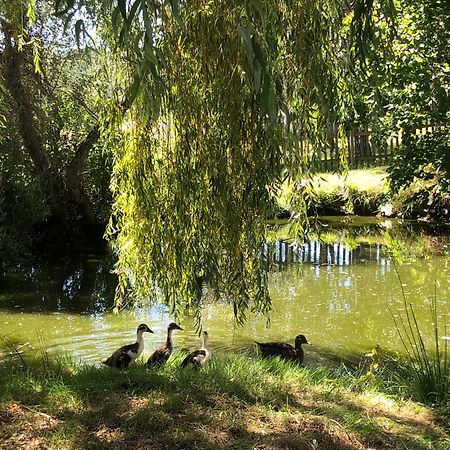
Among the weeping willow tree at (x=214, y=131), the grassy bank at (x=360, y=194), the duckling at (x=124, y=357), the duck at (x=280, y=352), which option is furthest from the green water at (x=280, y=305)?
the grassy bank at (x=360, y=194)

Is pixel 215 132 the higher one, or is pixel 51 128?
pixel 51 128

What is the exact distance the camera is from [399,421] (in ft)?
11.9

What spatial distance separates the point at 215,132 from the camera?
3705mm

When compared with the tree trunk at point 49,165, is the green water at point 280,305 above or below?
below

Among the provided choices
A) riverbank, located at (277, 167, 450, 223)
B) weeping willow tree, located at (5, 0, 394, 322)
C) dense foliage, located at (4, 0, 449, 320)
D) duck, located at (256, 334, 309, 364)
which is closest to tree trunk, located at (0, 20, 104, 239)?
riverbank, located at (277, 167, 450, 223)

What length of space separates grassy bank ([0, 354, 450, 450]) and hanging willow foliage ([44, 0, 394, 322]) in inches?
27.1

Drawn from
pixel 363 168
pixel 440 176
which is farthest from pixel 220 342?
pixel 363 168

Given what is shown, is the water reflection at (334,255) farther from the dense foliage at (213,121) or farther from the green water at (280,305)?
the dense foliage at (213,121)

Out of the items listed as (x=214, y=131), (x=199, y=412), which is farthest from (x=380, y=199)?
(x=199, y=412)

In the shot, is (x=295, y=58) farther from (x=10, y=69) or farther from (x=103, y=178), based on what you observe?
(x=103, y=178)

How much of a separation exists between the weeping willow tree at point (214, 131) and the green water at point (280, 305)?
1.76 ft

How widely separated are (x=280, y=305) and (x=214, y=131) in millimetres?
4967

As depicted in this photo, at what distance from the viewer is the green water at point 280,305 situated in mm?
Answer: 6758

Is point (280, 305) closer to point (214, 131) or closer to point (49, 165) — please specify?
point (214, 131)
